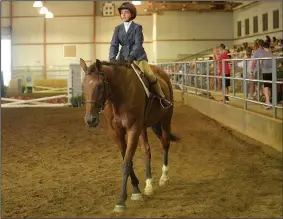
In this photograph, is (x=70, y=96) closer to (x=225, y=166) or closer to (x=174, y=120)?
(x=174, y=120)

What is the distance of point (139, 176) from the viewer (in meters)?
6.20

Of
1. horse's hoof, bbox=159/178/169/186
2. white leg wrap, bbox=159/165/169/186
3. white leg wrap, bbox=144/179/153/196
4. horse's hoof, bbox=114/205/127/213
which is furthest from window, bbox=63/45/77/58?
horse's hoof, bbox=114/205/127/213

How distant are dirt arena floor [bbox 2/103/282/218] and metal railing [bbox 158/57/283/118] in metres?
1.01

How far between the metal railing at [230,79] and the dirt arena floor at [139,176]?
3.32ft

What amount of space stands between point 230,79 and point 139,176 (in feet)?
22.2

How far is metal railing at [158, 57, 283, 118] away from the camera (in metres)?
8.33

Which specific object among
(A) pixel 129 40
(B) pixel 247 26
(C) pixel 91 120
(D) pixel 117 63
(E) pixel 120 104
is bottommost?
(C) pixel 91 120

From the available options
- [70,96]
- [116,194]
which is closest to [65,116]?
[70,96]

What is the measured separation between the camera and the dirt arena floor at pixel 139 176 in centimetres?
465

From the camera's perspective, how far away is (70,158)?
7457 mm

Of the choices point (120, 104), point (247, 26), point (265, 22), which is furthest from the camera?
point (247, 26)

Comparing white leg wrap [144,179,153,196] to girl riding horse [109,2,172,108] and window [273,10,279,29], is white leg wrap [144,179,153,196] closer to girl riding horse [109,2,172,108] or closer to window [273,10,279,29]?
girl riding horse [109,2,172,108]

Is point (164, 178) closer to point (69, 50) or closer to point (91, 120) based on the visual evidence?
point (91, 120)

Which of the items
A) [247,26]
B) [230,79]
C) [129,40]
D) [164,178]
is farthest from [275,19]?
[129,40]
